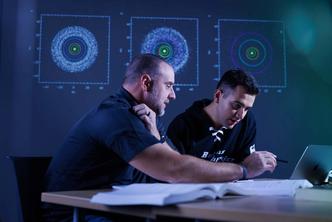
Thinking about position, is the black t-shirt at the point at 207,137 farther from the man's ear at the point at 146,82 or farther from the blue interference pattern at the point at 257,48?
the blue interference pattern at the point at 257,48

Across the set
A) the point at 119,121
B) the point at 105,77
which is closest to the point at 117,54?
the point at 105,77

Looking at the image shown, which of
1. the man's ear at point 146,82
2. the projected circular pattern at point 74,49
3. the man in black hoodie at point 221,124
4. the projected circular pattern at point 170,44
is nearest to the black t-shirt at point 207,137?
the man in black hoodie at point 221,124

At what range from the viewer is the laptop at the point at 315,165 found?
5.26 ft

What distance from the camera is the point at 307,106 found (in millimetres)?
2865

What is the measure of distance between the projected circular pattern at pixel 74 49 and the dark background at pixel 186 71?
6 centimetres

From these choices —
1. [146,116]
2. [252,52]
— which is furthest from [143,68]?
[252,52]

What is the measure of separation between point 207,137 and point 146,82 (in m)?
0.64

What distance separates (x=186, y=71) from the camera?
2.83m

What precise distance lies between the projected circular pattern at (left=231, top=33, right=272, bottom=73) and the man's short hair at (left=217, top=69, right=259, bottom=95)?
2.08 ft

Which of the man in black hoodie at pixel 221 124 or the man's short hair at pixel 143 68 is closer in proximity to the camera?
the man's short hair at pixel 143 68

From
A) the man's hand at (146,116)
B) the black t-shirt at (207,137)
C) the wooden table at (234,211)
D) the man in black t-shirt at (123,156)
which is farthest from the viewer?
the black t-shirt at (207,137)

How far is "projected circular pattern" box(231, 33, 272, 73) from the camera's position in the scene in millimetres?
2893

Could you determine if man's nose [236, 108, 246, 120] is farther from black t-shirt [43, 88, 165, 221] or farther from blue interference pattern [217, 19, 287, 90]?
black t-shirt [43, 88, 165, 221]

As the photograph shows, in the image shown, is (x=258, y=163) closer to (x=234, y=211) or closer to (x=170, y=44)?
(x=234, y=211)
